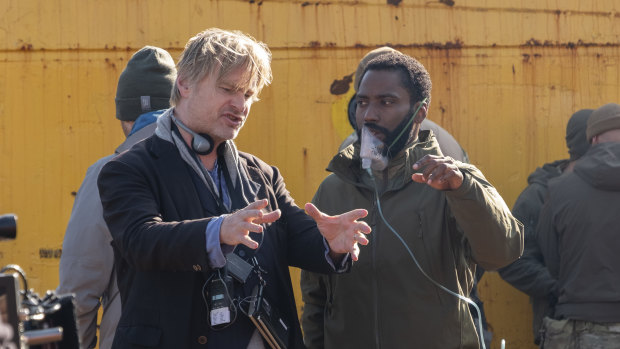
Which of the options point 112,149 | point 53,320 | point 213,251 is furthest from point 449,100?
point 53,320

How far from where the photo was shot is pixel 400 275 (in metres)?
3.04

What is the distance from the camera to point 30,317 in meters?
1.78

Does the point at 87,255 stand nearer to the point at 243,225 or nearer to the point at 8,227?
the point at 243,225

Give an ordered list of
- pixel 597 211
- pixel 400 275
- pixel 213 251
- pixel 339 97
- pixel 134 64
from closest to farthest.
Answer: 1. pixel 213 251
2. pixel 400 275
3. pixel 134 64
4. pixel 597 211
5. pixel 339 97

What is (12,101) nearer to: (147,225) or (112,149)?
(112,149)

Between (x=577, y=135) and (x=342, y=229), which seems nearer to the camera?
(x=342, y=229)

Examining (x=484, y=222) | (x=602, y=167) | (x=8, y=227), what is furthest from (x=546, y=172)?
(x=8, y=227)

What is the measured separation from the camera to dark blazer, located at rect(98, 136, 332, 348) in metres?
2.42

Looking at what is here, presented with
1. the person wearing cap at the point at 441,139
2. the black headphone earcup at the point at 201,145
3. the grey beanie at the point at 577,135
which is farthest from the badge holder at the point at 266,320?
the grey beanie at the point at 577,135

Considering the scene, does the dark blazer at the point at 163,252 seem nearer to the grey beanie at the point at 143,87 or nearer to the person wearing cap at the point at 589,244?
the grey beanie at the point at 143,87

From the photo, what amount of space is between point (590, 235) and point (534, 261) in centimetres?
64

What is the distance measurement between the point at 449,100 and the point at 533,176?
76cm

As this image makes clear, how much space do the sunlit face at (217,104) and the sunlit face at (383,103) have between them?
0.71 metres

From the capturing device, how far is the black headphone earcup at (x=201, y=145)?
2.69m
